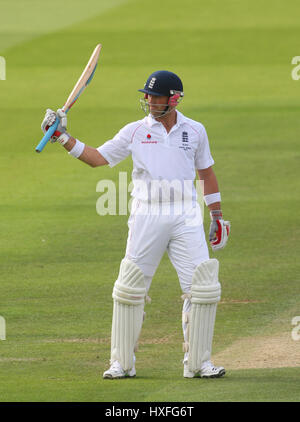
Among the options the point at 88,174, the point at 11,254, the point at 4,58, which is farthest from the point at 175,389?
the point at 4,58

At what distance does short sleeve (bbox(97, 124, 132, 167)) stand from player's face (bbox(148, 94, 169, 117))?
0.20 m

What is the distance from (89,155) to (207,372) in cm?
163

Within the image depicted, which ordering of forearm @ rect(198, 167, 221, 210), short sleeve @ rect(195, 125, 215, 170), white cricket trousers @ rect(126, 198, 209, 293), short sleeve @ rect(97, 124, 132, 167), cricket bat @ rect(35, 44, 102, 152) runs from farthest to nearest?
1. forearm @ rect(198, 167, 221, 210)
2. short sleeve @ rect(195, 125, 215, 170)
3. short sleeve @ rect(97, 124, 132, 167)
4. white cricket trousers @ rect(126, 198, 209, 293)
5. cricket bat @ rect(35, 44, 102, 152)

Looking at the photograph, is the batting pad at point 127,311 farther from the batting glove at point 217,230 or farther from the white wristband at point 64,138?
the white wristband at point 64,138

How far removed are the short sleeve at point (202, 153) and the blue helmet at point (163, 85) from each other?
1.10 feet

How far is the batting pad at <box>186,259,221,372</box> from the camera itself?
7.21 meters

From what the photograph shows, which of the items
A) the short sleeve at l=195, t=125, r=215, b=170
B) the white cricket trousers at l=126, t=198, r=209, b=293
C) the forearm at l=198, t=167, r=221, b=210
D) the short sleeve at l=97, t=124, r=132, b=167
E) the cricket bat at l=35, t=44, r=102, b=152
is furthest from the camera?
the forearm at l=198, t=167, r=221, b=210

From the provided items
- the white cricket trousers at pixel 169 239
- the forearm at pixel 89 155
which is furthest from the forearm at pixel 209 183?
the forearm at pixel 89 155

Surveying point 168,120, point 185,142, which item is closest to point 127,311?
point 185,142

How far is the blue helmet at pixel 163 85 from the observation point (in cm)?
740

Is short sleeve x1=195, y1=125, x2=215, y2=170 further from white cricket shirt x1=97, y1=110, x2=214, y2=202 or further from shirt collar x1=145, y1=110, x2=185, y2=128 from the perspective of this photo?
shirt collar x1=145, y1=110, x2=185, y2=128

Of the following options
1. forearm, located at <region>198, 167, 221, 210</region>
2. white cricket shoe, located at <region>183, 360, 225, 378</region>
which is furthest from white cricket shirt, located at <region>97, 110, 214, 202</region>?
white cricket shoe, located at <region>183, 360, 225, 378</region>
